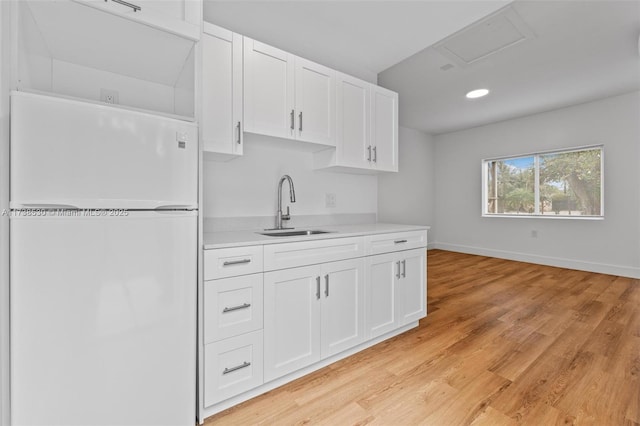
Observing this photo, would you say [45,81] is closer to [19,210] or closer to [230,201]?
[19,210]

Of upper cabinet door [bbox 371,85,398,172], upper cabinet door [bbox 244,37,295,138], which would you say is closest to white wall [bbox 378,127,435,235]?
upper cabinet door [bbox 371,85,398,172]

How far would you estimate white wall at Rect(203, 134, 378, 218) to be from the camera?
200 centimetres

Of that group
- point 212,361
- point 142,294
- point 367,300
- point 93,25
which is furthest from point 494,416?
point 93,25

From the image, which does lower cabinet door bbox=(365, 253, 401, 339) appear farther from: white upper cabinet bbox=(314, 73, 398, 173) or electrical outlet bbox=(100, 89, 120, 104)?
electrical outlet bbox=(100, 89, 120, 104)

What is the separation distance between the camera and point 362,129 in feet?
7.80

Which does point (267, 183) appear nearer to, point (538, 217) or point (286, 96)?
point (286, 96)

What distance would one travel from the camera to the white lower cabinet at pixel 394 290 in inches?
80.1

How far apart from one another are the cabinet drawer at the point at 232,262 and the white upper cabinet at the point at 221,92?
A: 0.62 m

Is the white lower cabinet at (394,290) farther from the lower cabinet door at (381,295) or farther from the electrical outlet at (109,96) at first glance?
the electrical outlet at (109,96)

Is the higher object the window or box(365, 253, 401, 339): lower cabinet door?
the window

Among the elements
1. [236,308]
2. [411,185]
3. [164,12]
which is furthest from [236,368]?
[411,185]

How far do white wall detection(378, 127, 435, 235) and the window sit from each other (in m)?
1.07

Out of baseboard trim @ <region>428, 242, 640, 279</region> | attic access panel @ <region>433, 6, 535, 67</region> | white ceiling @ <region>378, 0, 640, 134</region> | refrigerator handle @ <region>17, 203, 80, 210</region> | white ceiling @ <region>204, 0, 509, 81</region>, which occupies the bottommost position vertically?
baseboard trim @ <region>428, 242, 640, 279</region>

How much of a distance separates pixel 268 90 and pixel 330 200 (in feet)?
3.69
